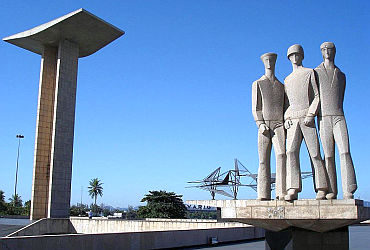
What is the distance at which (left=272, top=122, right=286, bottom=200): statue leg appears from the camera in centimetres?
884

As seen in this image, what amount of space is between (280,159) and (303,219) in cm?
151

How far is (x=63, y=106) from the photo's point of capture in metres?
27.1

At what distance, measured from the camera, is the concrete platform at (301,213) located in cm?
770

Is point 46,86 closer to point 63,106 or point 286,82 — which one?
point 63,106

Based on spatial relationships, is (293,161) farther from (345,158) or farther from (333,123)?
(333,123)

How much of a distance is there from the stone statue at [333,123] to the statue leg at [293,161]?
1.65 feet

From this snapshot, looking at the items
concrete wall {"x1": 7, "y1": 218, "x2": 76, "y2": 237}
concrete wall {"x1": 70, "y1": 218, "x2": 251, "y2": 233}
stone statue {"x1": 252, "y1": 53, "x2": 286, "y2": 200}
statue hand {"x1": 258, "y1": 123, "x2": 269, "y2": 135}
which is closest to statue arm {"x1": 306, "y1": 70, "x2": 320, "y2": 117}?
stone statue {"x1": 252, "y1": 53, "x2": 286, "y2": 200}

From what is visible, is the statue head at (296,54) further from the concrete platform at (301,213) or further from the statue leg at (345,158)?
the concrete platform at (301,213)

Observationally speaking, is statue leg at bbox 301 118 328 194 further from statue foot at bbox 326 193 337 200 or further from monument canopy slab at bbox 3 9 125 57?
monument canopy slab at bbox 3 9 125 57

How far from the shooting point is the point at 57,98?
26.8 meters

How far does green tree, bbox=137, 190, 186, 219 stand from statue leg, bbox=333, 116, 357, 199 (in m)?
35.6

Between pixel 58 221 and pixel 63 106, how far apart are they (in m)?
7.31

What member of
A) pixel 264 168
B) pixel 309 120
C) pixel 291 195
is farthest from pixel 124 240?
pixel 309 120

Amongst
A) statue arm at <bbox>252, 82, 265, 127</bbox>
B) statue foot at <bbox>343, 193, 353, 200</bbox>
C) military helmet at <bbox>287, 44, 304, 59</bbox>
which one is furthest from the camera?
statue arm at <bbox>252, 82, 265, 127</bbox>
